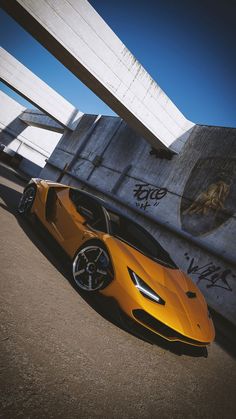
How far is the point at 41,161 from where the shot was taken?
3023 centimetres

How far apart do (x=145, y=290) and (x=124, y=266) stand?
0.34 m

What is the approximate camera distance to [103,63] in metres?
8.21

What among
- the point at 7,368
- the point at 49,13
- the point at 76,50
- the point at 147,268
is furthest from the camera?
Answer: the point at 76,50

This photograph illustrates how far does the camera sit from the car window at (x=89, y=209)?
384 centimetres

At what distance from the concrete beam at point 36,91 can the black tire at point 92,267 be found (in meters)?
15.4

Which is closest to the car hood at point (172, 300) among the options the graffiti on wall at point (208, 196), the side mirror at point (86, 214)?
the side mirror at point (86, 214)

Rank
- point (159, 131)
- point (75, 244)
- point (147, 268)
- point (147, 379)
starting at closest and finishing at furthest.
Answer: point (147, 379)
point (147, 268)
point (75, 244)
point (159, 131)

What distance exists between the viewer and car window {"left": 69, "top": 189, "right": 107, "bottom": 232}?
3.84 m

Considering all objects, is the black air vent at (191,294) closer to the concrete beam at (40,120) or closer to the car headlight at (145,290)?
the car headlight at (145,290)

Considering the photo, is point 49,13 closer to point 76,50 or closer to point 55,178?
point 76,50

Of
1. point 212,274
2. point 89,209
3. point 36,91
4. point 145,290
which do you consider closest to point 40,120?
point 36,91

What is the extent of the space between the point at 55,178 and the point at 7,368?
1538 centimetres

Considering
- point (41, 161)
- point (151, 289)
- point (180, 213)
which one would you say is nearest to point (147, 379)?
point (151, 289)

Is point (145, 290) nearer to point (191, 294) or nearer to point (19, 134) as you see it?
point (191, 294)
